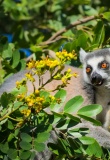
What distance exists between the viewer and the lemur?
19.1ft

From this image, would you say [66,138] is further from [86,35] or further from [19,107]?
[86,35]

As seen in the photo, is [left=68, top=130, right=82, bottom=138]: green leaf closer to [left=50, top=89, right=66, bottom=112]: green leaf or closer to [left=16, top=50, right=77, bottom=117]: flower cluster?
[left=50, top=89, right=66, bottom=112]: green leaf

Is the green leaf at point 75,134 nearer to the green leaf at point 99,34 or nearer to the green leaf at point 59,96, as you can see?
the green leaf at point 59,96

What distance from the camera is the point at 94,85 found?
6.16 m

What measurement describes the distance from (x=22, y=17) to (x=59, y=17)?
0.67 m

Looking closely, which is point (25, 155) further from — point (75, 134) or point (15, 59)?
→ point (15, 59)

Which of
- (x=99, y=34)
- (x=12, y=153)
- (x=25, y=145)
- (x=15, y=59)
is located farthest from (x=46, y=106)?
(x=99, y=34)

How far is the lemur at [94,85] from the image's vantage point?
582cm

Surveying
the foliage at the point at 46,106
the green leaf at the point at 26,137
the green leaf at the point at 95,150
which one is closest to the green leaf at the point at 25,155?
the foliage at the point at 46,106

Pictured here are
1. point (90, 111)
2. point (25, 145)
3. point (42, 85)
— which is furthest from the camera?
point (90, 111)

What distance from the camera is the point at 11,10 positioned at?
794cm

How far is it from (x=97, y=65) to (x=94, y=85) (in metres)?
0.35

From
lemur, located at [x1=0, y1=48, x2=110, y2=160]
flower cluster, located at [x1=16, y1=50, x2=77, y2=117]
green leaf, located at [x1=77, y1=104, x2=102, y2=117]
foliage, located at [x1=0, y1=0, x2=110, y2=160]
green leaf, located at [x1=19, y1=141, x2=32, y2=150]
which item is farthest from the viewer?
lemur, located at [x1=0, y1=48, x2=110, y2=160]

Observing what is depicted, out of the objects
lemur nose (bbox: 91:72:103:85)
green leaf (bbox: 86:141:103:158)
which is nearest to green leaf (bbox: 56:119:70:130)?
green leaf (bbox: 86:141:103:158)
